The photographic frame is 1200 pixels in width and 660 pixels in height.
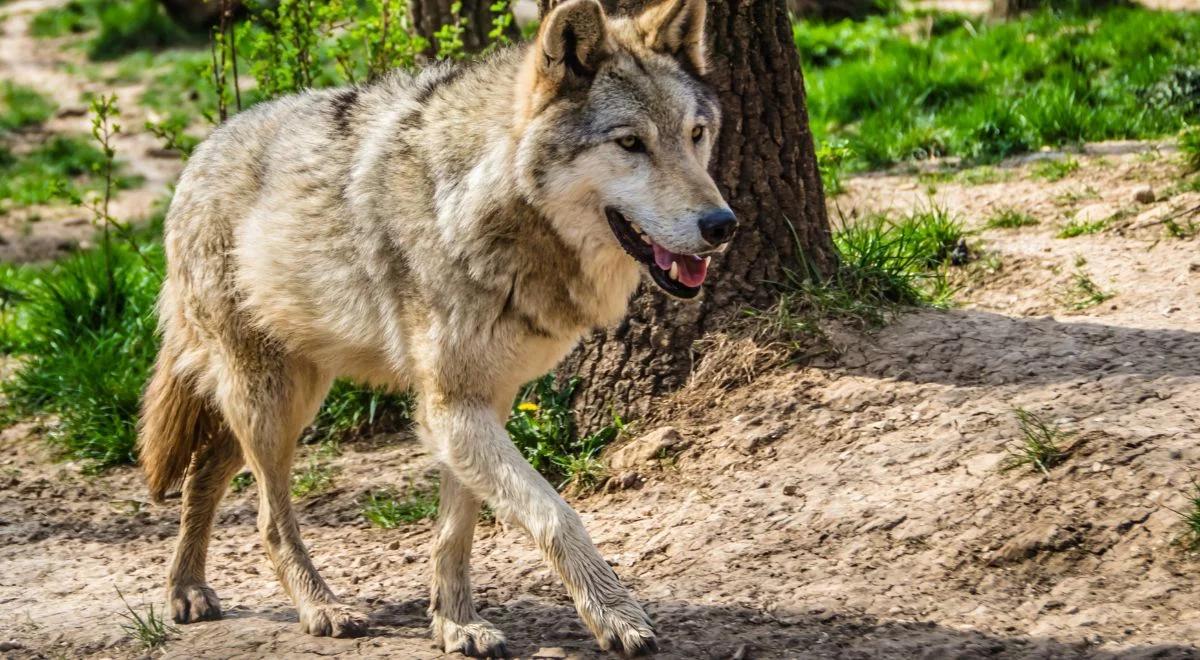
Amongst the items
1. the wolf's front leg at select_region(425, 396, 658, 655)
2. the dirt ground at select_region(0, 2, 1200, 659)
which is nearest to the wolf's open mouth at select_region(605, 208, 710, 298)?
the wolf's front leg at select_region(425, 396, 658, 655)

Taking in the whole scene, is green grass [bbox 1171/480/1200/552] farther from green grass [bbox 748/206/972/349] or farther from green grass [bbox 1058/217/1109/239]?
green grass [bbox 1058/217/1109/239]

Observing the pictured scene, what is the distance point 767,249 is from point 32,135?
910cm

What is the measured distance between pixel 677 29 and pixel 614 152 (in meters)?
0.61

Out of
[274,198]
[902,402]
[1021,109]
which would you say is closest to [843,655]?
[902,402]

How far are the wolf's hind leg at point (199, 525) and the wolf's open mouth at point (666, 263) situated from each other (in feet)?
6.43

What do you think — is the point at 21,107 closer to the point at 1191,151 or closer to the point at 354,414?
the point at 354,414

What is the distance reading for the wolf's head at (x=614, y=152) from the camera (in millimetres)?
3812

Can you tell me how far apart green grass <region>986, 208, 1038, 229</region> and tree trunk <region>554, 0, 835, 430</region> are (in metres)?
1.54

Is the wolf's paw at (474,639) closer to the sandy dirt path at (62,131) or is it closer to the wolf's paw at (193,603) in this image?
the wolf's paw at (193,603)

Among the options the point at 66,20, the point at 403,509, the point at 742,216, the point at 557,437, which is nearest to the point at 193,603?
the point at 403,509

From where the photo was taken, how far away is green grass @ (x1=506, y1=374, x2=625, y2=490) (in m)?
5.39

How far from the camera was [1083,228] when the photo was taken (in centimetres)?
635

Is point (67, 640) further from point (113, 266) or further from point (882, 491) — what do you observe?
point (113, 266)

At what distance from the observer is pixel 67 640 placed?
450 centimetres
